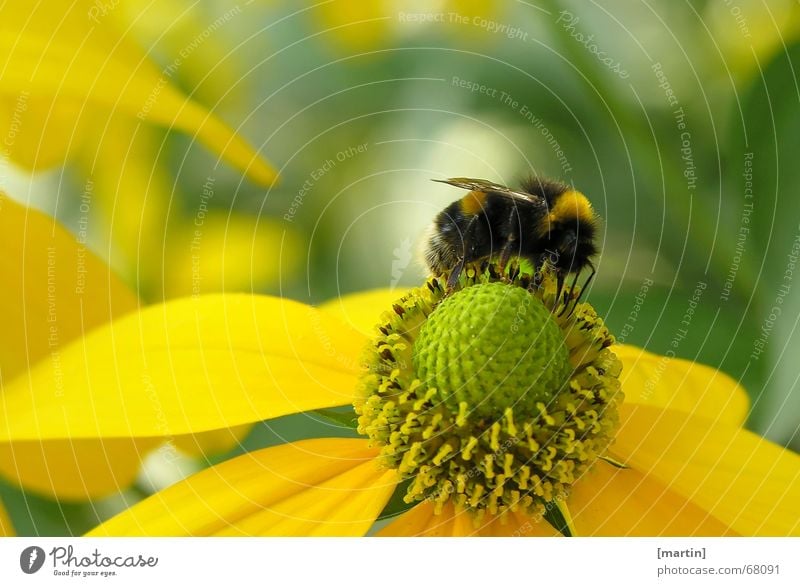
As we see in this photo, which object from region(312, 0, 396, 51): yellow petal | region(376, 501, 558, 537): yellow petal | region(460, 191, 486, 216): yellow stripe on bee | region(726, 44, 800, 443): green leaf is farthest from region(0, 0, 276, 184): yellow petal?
region(726, 44, 800, 443): green leaf

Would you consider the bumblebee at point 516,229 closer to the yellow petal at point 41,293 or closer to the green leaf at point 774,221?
the green leaf at point 774,221

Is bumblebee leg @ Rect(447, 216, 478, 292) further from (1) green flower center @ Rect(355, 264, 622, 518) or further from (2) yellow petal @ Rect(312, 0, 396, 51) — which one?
(2) yellow petal @ Rect(312, 0, 396, 51)

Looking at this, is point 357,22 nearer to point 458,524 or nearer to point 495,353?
point 495,353

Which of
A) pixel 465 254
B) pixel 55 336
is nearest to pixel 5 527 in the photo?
pixel 55 336

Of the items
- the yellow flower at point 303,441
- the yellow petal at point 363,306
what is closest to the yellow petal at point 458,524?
the yellow flower at point 303,441

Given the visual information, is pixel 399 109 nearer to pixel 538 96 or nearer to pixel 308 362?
pixel 538 96
